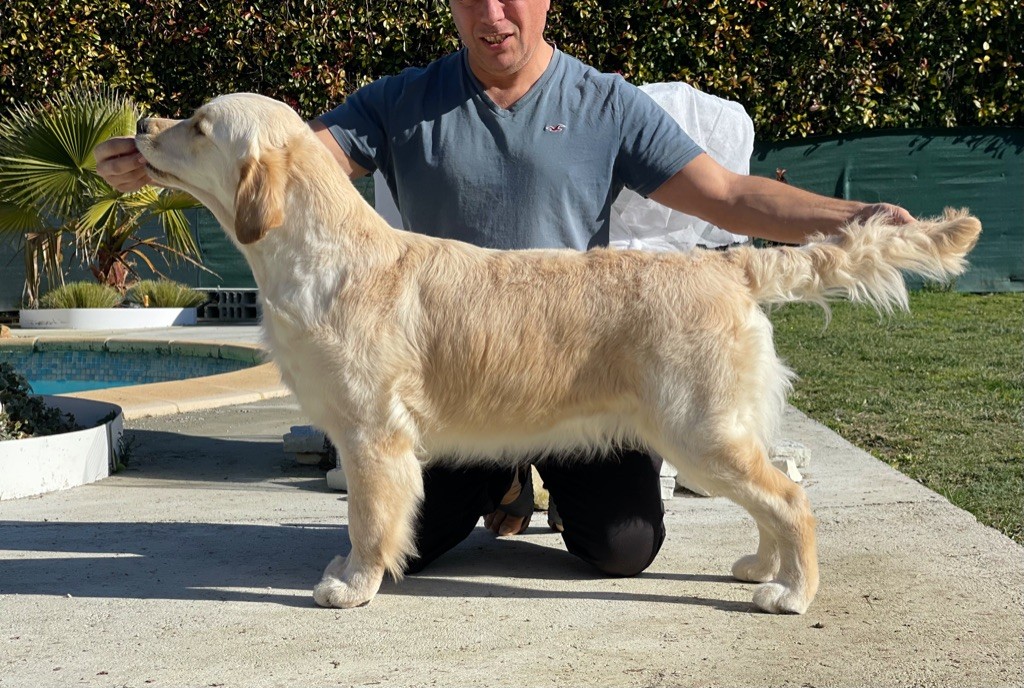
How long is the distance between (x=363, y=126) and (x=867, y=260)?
2.10 m

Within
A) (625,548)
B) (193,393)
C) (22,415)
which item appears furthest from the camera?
(193,393)

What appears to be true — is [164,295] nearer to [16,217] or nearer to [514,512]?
[16,217]

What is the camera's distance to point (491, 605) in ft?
12.3

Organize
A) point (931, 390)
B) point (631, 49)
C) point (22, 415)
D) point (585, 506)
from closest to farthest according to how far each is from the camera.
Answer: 1. point (585, 506)
2. point (22, 415)
3. point (931, 390)
4. point (631, 49)

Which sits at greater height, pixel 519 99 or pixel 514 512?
pixel 519 99

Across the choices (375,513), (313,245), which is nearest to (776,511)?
(375,513)

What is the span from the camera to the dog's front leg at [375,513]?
3605mm

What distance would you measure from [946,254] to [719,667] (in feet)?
4.97

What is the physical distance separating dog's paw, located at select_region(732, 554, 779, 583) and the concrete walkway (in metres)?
0.07

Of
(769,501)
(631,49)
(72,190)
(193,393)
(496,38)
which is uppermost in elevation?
(631,49)

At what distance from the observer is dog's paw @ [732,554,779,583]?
12.6 feet

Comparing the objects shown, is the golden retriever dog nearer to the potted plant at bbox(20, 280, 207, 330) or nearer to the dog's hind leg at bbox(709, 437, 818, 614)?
the dog's hind leg at bbox(709, 437, 818, 614)

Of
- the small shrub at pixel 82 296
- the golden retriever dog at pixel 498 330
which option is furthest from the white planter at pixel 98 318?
the golden retriever dog at pixel 498 330

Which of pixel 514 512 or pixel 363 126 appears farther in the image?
pixel 514 512
